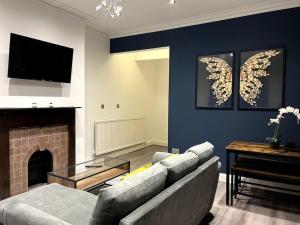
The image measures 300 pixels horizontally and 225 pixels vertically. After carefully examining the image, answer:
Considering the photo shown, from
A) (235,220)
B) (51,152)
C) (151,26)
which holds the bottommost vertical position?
(235,220)

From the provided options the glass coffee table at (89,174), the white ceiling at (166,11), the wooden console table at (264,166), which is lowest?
the glass coffee table at (89,174)

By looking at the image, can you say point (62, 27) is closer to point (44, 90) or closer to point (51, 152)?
point (44, 90)

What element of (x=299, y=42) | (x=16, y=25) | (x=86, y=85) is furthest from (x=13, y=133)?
(x=299, y=42)

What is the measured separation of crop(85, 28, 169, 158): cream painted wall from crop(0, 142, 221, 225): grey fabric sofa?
266 cm

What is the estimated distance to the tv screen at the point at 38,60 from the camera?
299cm

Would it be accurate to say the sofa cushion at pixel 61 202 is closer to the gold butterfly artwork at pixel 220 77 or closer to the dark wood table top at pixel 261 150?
the dark wood table top at pixel 261 150

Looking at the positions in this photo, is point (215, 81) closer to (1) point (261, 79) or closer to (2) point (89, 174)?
(1) point (261, 79)

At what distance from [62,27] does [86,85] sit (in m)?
1.18

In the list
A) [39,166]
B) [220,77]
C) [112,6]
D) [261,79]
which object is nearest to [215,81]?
[220,77]

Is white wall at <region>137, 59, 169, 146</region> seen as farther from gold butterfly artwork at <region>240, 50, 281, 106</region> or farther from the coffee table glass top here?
the coffee table glass top

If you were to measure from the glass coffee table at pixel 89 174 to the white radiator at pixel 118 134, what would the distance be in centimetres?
153

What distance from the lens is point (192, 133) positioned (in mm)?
4133

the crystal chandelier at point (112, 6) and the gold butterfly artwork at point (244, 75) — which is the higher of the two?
the crystal chandelier at point (112, 6)

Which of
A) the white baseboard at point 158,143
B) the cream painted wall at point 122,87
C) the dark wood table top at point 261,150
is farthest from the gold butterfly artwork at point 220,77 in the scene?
the white baseboard at point 158,143
